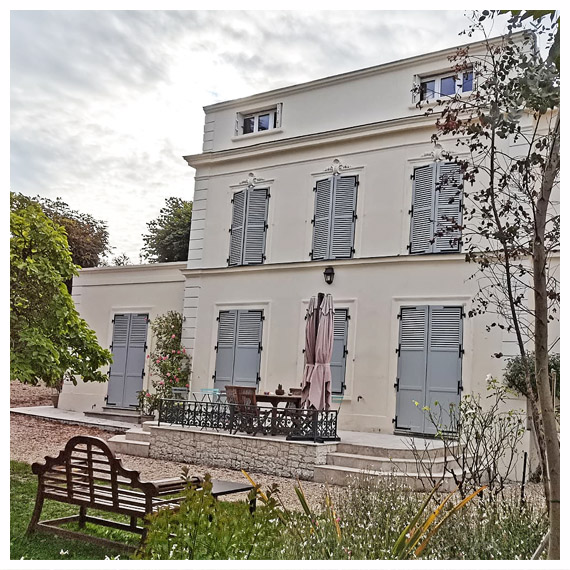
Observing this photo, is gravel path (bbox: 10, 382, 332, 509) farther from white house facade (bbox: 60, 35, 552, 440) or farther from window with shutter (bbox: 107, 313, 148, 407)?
white house facade (bbox: 60, 35, 552, 440)

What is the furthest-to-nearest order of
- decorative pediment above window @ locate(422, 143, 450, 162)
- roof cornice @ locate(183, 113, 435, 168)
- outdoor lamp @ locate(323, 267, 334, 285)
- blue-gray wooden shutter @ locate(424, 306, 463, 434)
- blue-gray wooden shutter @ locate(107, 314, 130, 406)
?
1. blue-gray wooden shutter @ locate(107, 314, 130, 406)
2. outdoor lamp @ locate(323, 267, 334, 285)
3. roof cornice @ locate(183, 113, 435, 168)
4. decorative pediment above window @ locate(422, 143, 450, 162)
5. blue-gray wooden shutter @ locate(424, 306, 463, 434)

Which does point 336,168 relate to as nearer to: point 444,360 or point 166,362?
point 444,360

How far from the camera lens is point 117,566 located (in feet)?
10.7

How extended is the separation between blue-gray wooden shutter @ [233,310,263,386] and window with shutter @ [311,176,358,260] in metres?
1.50

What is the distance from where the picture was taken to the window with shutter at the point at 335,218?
33.9 feet

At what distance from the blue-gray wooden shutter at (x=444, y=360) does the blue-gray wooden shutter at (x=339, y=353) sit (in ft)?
4.35

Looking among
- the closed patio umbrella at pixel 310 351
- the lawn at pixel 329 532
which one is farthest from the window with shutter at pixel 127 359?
the lawn at pixel 329 532

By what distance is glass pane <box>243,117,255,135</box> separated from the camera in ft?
39.2

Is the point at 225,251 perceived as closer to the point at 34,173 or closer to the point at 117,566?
the point at 34,173

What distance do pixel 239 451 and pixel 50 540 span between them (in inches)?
147

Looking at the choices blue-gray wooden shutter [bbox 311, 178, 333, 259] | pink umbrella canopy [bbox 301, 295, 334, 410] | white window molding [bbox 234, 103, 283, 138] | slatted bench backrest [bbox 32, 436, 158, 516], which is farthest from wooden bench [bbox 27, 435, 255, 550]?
white window molding [bbox 234, 103, 283, 138]

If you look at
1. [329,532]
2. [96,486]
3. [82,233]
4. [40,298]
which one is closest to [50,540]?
[96,486]

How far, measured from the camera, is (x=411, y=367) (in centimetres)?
941
